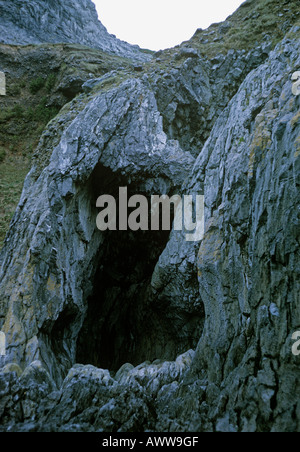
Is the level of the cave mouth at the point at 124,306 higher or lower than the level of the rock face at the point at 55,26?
lower

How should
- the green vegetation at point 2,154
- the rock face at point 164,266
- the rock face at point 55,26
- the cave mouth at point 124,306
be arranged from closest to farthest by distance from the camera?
the rock face at point 164,266, the cave mouth at point 124,306, the green vegetation at point 2,154, the rock face at point 55,26

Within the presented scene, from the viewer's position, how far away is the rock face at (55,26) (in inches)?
1393

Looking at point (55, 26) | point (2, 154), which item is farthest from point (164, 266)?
point (55, 26)

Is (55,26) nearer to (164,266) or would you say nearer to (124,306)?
(124,306)

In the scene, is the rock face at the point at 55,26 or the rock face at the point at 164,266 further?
the rock face at the point at 55,26

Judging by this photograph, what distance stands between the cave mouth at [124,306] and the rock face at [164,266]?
9 centimetres

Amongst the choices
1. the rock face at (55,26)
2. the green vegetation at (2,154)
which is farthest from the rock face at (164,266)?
the rock face at (55,26)

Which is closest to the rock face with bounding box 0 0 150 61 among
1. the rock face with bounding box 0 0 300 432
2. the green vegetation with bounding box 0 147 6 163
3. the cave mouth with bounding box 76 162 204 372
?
the green vegetation with bounding box 0 147 6 163

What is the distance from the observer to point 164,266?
46.1 feet

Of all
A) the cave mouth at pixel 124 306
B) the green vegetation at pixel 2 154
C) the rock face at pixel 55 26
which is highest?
the rock face at pixel 55 26

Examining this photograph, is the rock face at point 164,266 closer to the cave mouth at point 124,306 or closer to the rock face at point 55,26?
the cave mouth at point 124,306

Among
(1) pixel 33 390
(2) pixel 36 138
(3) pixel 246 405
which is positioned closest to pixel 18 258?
(1) pixel 33 390
